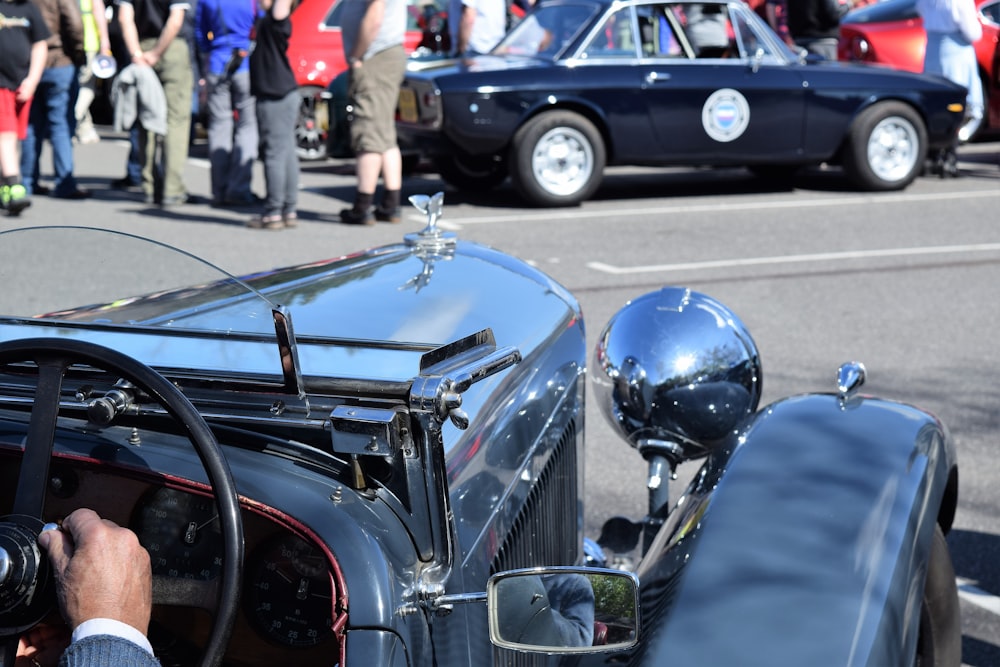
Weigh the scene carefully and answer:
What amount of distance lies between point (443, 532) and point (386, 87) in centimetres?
723

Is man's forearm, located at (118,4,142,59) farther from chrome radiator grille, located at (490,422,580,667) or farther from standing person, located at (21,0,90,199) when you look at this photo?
chrome radiator grille, located at (490,422,580,667)

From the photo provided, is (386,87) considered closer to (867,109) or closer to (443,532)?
(867,109)

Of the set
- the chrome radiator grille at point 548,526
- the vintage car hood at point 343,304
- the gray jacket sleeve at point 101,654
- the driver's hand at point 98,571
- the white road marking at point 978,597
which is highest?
the vintage car hood at point 343,304

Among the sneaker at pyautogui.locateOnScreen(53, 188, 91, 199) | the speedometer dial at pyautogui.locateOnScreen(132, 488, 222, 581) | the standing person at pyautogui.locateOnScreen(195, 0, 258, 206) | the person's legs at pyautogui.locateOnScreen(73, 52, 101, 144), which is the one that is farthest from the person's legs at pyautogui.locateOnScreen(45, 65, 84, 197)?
the speedometer dial at pyautogui.locateOnScreen(132, 488, 222, 581)

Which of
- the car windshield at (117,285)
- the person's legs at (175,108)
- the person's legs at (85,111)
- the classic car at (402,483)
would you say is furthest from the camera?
the person's legs at (85,111)

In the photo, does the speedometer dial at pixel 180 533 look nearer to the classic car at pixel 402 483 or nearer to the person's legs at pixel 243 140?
the classic car at pixel 402 483

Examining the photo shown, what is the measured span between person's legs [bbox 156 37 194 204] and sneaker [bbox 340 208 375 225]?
1.56 meters

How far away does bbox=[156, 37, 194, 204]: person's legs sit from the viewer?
31.5 feet

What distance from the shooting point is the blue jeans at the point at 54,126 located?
977 cm

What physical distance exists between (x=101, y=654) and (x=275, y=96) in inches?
290

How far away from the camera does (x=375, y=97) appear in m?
8.42

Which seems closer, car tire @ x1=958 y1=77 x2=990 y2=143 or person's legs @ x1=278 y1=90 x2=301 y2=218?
person's legs @ x1=278 y1=90 x2=301 y2=218

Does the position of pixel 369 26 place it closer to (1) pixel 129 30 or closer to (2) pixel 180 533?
(1) pixel 129 30

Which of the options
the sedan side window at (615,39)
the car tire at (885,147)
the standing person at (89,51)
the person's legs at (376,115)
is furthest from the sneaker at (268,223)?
the car tire at (885,147)
